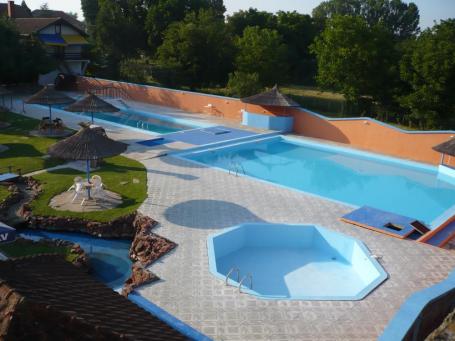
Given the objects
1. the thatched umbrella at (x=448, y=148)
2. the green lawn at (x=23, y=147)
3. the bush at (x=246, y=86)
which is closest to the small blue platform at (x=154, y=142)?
the green lawn at (x=23, y=147)

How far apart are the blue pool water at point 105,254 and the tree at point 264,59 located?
2359 cm

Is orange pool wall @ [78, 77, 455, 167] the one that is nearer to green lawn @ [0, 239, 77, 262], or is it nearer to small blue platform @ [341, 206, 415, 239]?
small blue platform @ [341, 206, 415, 239]

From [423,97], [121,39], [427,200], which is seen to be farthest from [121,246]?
[121,39]

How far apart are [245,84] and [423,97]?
11.5 meters

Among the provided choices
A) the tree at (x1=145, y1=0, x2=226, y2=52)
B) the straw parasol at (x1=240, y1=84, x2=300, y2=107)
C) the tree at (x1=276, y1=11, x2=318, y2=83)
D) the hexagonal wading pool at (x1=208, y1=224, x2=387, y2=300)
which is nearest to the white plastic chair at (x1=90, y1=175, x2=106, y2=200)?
the hexagonal wading pool at (x1=208, y1=224, x2=387, y2=300)

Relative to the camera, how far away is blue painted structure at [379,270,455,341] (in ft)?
26.5

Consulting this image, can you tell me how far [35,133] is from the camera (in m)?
23.2

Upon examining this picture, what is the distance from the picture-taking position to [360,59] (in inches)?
1131

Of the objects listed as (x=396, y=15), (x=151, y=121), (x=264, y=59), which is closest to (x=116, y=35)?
(x=264, y=59)

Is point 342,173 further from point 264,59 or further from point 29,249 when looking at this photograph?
point 264,59

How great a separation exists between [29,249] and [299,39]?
46.6 metres

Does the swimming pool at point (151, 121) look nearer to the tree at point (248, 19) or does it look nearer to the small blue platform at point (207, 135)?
the small blue platform at point (207, 135)

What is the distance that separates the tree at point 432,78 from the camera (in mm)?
25266

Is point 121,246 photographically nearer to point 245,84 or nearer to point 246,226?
point 246,226
